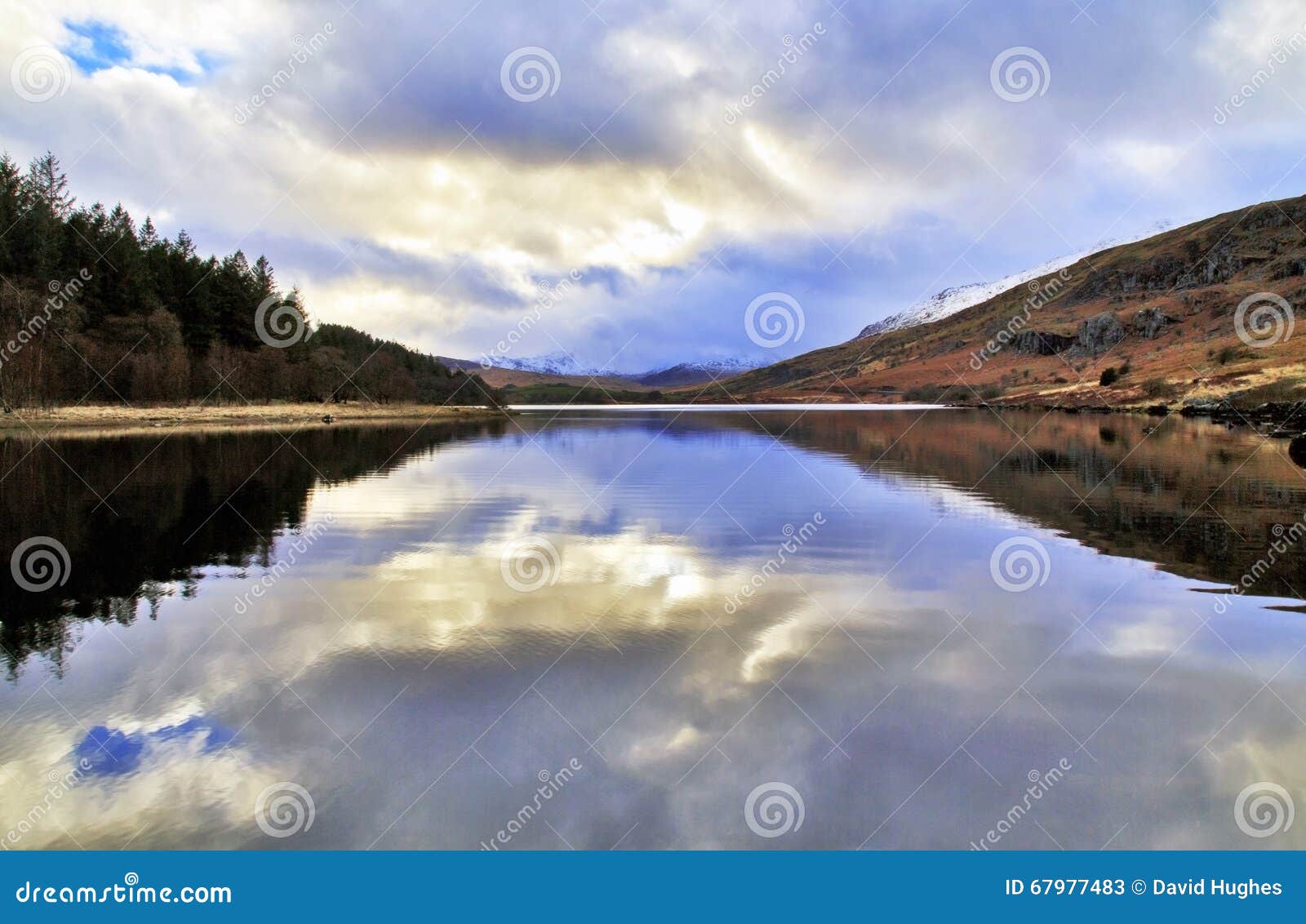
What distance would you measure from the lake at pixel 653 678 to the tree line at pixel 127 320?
189ft

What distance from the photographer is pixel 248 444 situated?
47.6 metres

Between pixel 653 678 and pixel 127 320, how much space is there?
283 ft

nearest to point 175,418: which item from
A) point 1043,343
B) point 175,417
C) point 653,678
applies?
point 175,417

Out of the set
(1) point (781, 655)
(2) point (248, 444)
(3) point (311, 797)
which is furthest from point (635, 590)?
(2) point (248, 444)

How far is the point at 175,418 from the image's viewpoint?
66.8m

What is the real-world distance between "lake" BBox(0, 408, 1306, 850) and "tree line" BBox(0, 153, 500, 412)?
57.7 m

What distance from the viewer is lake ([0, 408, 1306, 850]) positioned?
636 centimetres

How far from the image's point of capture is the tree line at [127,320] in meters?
63.9

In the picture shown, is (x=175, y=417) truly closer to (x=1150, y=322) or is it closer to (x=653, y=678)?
(x=653, y=678)

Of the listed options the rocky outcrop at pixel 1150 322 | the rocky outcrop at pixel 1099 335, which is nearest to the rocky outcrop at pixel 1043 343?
the rocky outcrop at pixel 1099 335

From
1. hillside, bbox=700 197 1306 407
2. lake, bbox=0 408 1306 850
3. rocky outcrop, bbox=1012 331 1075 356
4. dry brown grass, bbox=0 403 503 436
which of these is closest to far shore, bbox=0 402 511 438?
dry brown grass, bbox=0 403 503 436

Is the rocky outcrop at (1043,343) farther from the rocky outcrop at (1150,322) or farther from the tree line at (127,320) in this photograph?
the tree line at (127,320)

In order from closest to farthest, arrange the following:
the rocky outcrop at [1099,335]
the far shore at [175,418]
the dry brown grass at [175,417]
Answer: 1. the far shore at [175,418]
2. the dry brown grass at [175,417]
3. the rocky outcrop at [1099,335]

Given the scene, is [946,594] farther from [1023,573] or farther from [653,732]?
[653,732]
